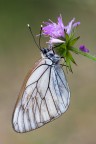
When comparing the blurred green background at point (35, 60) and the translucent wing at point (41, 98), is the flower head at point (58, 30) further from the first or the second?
the blurred green background at point (35, 60)

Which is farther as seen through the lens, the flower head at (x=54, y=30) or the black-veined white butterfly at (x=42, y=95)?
the black-veined white butterfly at (x=42, y=95)

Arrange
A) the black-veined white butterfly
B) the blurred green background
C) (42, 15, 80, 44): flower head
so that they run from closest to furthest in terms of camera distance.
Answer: (42, 15, 80, 44): flower head < the black-veined white butterfly < the blurred green background

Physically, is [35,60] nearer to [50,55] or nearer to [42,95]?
[42,95]

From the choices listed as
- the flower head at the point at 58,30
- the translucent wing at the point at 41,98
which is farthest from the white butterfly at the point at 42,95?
the flower head at the point at 58,30

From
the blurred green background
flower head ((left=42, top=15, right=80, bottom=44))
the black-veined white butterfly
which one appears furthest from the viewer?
the blurred green background

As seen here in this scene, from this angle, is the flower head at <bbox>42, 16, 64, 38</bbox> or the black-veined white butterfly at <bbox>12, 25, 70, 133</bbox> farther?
the black-veined white butterfly at <bbox>12, 25, 70, 133</bbox>

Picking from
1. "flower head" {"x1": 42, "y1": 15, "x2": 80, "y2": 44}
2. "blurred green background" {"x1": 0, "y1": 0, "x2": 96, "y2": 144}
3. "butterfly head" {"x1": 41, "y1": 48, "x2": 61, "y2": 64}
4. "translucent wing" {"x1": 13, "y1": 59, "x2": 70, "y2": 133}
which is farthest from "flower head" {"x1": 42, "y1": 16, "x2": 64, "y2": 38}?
"blurred green background" {"x1": 0, "y1": 0, "x2": 96, "y2": 144}

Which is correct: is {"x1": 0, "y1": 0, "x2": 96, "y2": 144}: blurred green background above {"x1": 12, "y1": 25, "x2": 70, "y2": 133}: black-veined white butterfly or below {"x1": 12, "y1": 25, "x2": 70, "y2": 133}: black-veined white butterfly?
above

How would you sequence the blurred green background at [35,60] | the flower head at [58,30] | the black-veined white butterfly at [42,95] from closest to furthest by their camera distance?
the flower head at [58,30]
the black-veined white butterfly at [42,95]
the blurred green background at [35,60]

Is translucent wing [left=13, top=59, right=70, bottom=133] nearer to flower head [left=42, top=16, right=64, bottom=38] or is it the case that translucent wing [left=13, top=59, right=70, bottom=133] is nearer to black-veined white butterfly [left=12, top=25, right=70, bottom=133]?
black-veined white butterfly [left=12, top=25, right=70, bottom=133]
